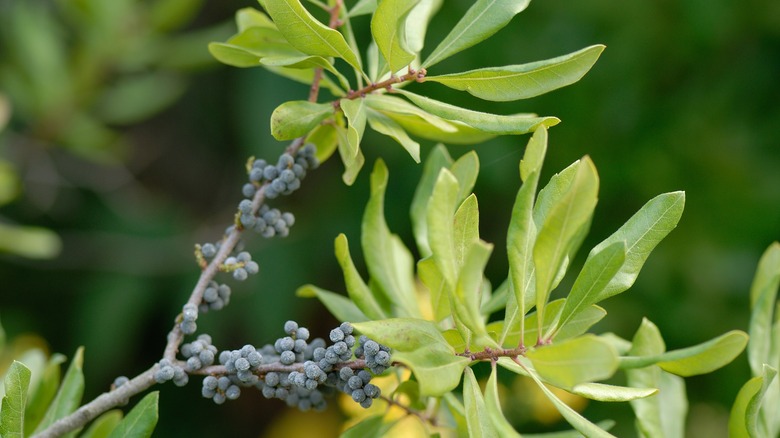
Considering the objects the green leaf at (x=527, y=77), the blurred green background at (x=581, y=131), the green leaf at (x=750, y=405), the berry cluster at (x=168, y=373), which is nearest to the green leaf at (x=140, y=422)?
the berry cluster at (x=168, y=373)

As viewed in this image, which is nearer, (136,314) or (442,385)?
(442,385)

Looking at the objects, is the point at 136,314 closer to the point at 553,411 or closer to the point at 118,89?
the point at 118,89

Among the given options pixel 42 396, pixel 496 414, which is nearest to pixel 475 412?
pixel 496 414

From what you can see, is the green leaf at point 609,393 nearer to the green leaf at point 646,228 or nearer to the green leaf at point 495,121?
the green leaf at point 646,228

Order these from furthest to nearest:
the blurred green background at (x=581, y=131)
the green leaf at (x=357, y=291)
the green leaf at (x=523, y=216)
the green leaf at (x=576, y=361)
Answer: the blurred green background at (x=581, y=131) → the green leaf at (x=357, y=291) → the green leaf at (x=523, y=216) → the green leaf at (x=576, y=361)

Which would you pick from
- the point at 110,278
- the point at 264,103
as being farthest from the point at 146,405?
the point at 110,278

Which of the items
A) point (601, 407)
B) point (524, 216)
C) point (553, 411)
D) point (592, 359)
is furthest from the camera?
point (601, 407)

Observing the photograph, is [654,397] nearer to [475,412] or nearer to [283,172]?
[475,412]
